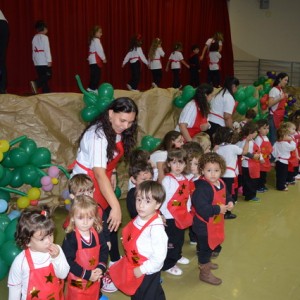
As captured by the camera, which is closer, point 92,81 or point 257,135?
point 257,135

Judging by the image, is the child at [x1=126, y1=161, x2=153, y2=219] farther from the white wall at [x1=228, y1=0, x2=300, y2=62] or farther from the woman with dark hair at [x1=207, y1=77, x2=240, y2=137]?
the white wall at [x1=228, y1=0, x2=300, y2=62]

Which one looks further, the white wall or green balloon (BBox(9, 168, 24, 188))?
the white wall

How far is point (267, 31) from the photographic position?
14.1 m

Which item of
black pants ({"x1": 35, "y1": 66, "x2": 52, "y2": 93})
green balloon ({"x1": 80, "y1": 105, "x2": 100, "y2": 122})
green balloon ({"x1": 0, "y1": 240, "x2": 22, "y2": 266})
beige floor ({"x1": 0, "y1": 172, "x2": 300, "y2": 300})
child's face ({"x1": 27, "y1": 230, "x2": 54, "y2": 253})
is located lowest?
beige floor ({"x1": 0, "y1": 172, "x2": 300, "y2": 300})

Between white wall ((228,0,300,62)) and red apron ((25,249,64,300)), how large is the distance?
1311 centimetres

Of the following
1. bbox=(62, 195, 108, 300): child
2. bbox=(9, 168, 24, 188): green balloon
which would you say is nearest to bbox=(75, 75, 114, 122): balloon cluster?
bbox=(9, 168, 24, 188): green balloon

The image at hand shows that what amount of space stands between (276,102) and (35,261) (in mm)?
5483

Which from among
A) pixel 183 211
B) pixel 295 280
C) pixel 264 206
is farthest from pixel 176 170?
pixel 264 206

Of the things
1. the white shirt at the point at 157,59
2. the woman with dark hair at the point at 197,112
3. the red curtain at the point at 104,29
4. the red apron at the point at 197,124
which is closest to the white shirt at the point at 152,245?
the woman with dark hair at the point at 197,112

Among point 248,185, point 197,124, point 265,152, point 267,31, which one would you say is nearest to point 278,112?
point 265,152

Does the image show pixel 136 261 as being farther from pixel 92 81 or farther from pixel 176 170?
pixel 92 81

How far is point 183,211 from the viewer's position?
10.8 ft

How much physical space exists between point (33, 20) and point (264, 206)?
602cm

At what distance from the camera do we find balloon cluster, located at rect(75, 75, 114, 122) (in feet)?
14.5
